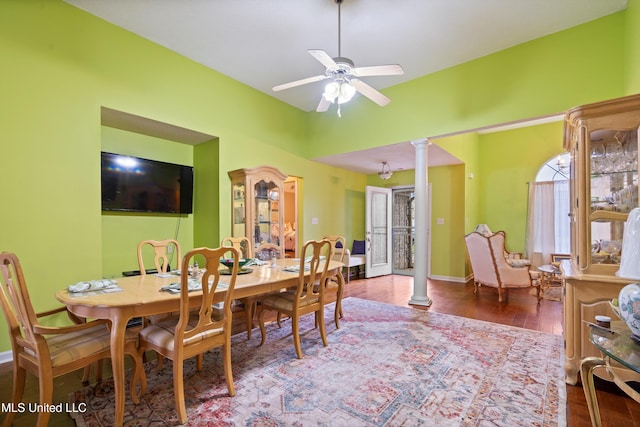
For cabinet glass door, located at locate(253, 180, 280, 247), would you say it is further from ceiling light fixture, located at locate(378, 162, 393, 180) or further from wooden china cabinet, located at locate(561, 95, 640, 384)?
wooden china cabinet, located at locate(561, 95, 640, 384)

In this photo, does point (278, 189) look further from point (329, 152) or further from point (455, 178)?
point (455, 178)

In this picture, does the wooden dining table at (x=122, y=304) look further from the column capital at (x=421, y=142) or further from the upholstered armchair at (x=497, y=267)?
the upholstered armchair at (x=497, y=267)

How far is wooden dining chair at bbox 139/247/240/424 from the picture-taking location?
67.7 inches

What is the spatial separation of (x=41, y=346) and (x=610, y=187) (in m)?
3.75

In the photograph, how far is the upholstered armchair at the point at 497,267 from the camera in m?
4.33

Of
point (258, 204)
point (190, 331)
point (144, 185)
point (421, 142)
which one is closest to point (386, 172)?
point (421, 142)

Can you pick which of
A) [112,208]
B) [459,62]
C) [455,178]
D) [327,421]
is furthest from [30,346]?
[455,178]

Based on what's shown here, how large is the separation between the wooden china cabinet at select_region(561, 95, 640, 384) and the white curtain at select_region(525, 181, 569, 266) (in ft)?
14.1

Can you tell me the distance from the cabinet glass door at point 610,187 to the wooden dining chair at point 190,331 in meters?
2.56

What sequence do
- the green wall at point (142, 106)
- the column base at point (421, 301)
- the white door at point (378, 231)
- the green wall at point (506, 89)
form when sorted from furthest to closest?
the white door at point (378, 231) < the column base at point (421, 301) < the green wall at point (506, 89) < the green wall at point (142, 106)

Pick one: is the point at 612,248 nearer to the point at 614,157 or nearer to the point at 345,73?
the point at 614,157

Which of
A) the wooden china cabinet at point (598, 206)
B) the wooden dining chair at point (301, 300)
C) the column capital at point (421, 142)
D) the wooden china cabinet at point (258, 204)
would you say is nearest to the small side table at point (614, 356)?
the wooden china cabinet at point (598, 206)

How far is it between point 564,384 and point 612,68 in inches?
115

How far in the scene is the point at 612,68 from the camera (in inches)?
112
